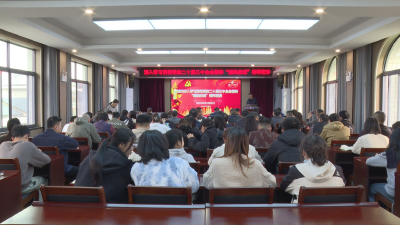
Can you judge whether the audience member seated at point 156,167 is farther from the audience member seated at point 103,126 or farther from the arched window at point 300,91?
the arched window at point 300,91

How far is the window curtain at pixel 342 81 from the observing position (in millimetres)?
8055

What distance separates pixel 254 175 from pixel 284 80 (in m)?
12.7

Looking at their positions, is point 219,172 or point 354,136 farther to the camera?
point 354,136

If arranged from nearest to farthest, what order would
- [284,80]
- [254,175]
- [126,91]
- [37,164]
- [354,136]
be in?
1. [254,175]
2. [37,164]
3. [354,136]
4. [126,91]
5. [284,80]

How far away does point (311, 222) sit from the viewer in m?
1.37

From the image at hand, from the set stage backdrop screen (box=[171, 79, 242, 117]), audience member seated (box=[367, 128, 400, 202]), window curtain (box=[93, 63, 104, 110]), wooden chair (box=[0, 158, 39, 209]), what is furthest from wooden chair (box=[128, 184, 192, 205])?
stage backdrop screen (box=[171, 79, 242, 117])

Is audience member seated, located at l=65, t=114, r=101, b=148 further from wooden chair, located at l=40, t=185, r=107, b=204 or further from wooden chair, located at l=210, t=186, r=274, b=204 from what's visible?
wooden chair, located at l=210, t=186, r=274, b=204

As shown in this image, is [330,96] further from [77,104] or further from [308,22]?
[77,104]

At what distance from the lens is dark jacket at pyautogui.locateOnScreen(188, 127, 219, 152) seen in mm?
3697

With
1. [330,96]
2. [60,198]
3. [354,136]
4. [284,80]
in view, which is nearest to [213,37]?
[354,136]

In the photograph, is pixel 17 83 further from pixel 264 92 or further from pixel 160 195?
pixel 264 92

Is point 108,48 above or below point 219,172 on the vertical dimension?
above

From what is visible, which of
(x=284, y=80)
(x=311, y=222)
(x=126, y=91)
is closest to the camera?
(x=311, y=222)

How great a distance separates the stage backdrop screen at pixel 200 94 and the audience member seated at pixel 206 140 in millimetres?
10329
